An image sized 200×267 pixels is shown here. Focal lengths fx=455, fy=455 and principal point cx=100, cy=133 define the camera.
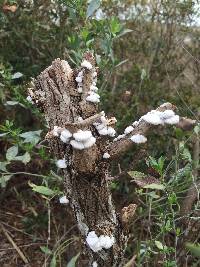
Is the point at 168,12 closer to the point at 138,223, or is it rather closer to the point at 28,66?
the point at 28,66

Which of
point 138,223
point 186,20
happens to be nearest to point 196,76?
point 186,20

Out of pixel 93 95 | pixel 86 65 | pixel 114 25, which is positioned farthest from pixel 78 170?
pixel 114 25

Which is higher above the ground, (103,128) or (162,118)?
(162,118)

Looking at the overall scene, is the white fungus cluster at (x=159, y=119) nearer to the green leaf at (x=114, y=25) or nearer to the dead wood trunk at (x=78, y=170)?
the dead wood trunk at (x=78, y=170)

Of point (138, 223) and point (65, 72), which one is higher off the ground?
point (65, 72)

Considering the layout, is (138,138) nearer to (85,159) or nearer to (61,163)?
(85,159)
